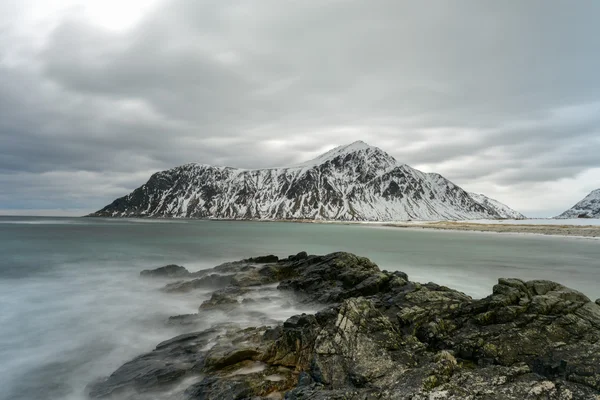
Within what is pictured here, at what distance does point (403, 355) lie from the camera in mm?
10266

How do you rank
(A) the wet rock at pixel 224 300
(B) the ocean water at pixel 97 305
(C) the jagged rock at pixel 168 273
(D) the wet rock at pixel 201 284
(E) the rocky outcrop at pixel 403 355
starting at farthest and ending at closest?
1. (C) the jagged rock at pixel 168 273
2. (D) the wet rock at pixel 201 284
3. (A) the wet rock at pixel 224 300
4. (B) the ocean water at pixel 97 305
5. (E) the rocky outcrop at pixel 403 355

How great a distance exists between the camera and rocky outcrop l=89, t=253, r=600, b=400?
7945 mm

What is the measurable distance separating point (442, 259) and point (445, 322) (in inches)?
1556

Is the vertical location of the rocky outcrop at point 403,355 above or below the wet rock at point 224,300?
above

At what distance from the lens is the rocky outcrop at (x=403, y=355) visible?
7.95 meters

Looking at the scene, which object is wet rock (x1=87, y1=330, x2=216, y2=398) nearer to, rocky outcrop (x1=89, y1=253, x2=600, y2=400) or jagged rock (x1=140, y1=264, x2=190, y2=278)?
rocky outcrop (x1=89, y1=253, x2=600, y2=400)

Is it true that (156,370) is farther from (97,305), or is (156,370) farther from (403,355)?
(97,305)

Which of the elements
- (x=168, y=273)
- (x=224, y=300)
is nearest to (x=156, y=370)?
(x=224, y=300)

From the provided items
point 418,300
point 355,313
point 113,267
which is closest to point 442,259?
point 418,300

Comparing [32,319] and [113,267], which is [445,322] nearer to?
[32,319]

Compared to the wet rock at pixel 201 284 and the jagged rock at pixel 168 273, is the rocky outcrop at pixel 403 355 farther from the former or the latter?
the jagged rock at pixel 168 273

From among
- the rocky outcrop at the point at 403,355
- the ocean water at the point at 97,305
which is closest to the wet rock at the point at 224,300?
the ocean water at the point at 97,305

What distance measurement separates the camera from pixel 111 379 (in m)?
12.1

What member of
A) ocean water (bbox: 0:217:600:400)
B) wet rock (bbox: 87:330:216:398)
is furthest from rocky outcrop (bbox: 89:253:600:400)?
ocean water (bbox: 0:217:600:400)
